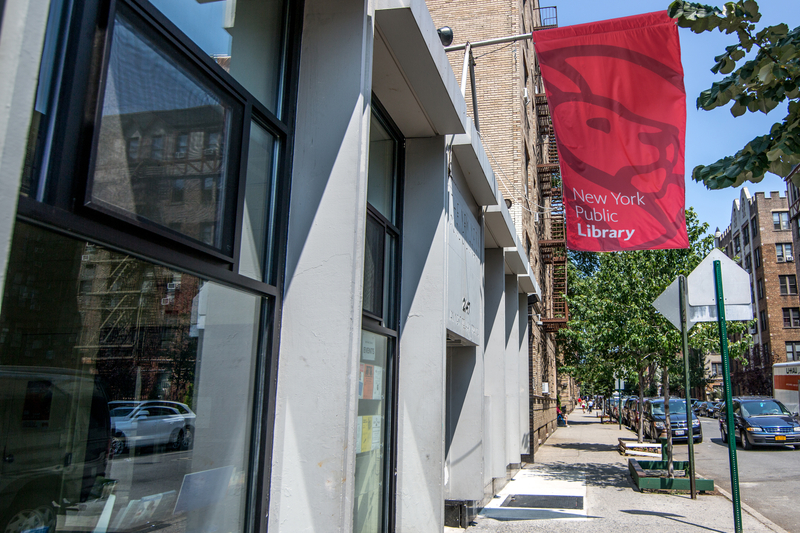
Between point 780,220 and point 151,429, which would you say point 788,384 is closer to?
point 780,220

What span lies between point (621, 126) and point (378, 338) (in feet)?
13.4

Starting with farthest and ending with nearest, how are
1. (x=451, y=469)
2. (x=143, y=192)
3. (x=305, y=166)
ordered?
(x=451, y=469) < (x=305, y=166) < (x=143, y=192)

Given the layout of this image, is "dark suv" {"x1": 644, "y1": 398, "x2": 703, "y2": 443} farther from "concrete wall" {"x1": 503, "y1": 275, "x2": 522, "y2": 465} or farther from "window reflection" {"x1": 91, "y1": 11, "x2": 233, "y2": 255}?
"window reflection" {"x1": 91, "y1": 11, "x2": 233, "y2": 255}

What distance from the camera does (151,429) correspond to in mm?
2936

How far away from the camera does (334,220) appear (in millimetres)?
4121

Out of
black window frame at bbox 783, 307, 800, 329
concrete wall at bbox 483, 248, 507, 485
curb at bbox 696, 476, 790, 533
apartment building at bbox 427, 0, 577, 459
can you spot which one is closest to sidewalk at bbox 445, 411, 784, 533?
curb at bbox 696, 476, 790, 533

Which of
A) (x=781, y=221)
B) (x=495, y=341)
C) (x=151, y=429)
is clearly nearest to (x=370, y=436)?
(x=151, y=429)

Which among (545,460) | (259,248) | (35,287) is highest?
(259,248)

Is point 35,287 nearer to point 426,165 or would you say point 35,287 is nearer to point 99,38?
point 99,38

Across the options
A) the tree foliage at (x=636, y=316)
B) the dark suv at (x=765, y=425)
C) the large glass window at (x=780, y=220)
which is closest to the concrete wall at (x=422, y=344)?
the tree foliage at (x=636, y=316)

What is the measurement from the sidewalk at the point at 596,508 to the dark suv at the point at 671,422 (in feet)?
38.7

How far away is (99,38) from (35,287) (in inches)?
41.5

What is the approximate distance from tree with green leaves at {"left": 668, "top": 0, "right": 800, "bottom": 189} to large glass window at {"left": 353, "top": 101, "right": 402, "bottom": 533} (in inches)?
118

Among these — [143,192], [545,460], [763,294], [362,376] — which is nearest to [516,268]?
[545,460]
